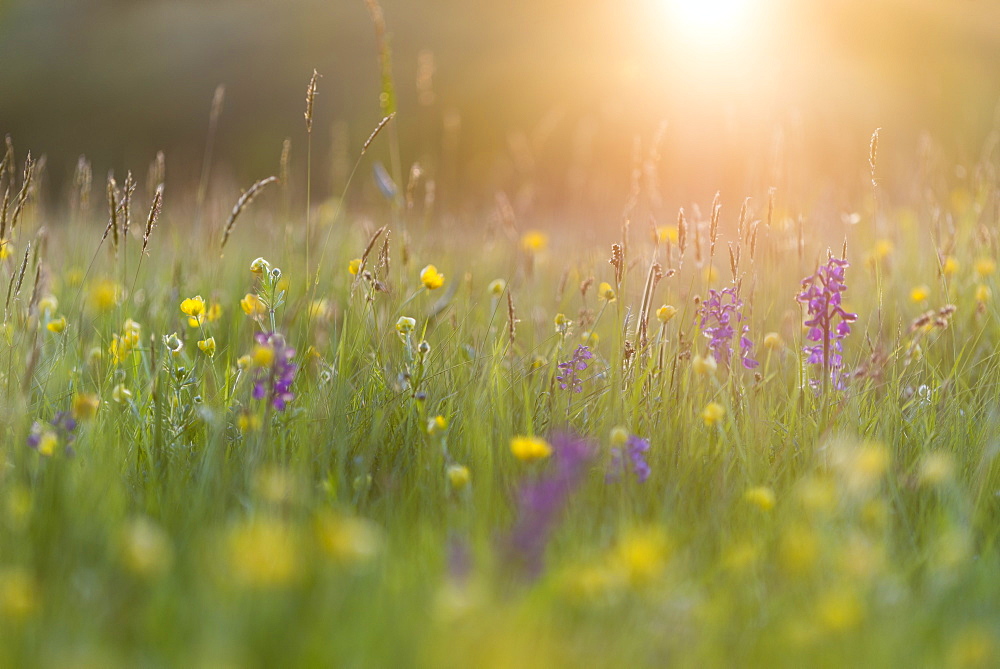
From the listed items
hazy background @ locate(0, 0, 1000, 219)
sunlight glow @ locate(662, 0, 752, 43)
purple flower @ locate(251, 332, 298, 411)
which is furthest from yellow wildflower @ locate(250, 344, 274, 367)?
sunlight glow @ locate(662, 0, 752, 43)

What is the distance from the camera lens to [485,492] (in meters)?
1.53

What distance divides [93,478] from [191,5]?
1602cm

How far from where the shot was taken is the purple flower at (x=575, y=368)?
2023mm

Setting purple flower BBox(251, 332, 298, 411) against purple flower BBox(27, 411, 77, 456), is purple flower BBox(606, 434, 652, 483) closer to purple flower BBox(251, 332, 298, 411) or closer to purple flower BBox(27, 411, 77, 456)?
purple flower BBox(251, 332, 298, 411)

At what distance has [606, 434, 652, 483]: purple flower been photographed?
5.39 ft

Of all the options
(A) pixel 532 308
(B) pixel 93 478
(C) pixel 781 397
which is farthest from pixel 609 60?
(B) pixel 93 478

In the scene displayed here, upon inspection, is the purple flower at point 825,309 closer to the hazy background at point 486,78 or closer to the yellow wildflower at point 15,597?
the yellow wildflower at point 15,597

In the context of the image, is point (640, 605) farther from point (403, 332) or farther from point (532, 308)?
point (532, 308)

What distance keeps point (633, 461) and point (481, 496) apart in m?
0.33

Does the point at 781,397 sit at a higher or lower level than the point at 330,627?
higher

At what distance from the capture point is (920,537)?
1601 millimetres

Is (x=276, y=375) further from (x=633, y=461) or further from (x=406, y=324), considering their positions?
(x=633, y=461)

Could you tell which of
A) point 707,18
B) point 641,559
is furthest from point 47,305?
point 707,18

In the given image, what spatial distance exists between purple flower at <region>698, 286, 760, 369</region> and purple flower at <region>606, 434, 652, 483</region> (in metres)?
0.46
